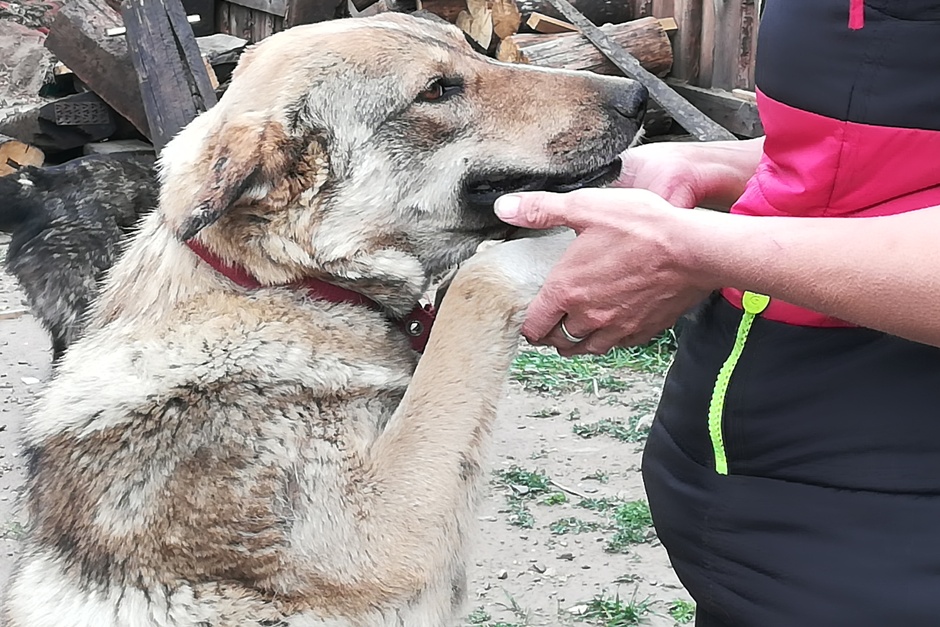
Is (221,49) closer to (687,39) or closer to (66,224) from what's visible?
(687,39)

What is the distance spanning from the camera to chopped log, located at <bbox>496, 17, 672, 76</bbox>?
651cm

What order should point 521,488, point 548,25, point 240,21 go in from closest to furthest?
point 521,488 < point 548,25 < point 240,21

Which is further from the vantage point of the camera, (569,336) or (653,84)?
(653,84)

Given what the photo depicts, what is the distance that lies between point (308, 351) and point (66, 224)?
2.57 m

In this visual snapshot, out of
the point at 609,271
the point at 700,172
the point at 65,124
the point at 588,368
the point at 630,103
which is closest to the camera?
the point at 609,271

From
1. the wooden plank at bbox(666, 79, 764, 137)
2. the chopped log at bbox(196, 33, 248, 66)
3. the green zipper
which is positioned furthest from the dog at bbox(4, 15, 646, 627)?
the chopped log at bbox(196, 33, 248, 66)

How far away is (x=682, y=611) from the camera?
11.8 ft

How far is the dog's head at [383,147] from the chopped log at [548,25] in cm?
473

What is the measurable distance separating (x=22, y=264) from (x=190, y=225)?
2.67 m

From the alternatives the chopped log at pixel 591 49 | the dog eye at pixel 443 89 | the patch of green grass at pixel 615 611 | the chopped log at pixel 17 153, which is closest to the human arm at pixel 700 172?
the dog eye at pixel 443 89

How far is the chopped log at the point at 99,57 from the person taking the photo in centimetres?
841

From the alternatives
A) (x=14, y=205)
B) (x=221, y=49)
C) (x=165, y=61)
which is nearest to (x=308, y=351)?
(x=14, y=205)

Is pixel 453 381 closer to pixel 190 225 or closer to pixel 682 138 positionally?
pixel 190 225

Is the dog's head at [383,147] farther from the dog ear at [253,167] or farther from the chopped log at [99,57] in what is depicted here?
the chopped log at [99,57]
